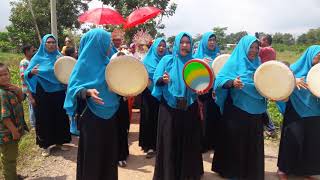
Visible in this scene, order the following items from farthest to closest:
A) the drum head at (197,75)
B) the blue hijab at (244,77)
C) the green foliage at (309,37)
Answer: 1. the green foliage at (309,37)
2. the blue hijab at (244,77)
3. the drum head at (197,75)

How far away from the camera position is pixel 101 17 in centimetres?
890

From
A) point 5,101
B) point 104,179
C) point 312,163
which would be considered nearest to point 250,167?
point 312,163

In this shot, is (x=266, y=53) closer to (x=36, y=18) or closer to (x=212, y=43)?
(x=212, y=43)

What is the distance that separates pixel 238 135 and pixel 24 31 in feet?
77.5

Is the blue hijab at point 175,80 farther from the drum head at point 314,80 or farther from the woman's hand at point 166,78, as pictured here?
the drum head at point 314,80

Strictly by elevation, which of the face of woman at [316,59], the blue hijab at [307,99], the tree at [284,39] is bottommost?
the blue hijab at [307,99]

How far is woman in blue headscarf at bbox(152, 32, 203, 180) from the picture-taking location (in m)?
3.90

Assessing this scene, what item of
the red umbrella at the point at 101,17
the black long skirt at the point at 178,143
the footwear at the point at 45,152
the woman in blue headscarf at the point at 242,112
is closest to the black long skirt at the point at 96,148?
the black long skirt at the point at 178,143

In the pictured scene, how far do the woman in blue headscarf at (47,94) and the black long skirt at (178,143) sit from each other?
6.89 feet

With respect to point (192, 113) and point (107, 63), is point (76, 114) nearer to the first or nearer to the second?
point (107, 63)

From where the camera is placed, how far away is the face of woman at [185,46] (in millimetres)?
3910

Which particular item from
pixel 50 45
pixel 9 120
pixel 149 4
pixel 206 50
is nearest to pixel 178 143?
pixel 9 120

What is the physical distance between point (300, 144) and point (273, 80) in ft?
3.41

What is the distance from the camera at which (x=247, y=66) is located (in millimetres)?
4078
